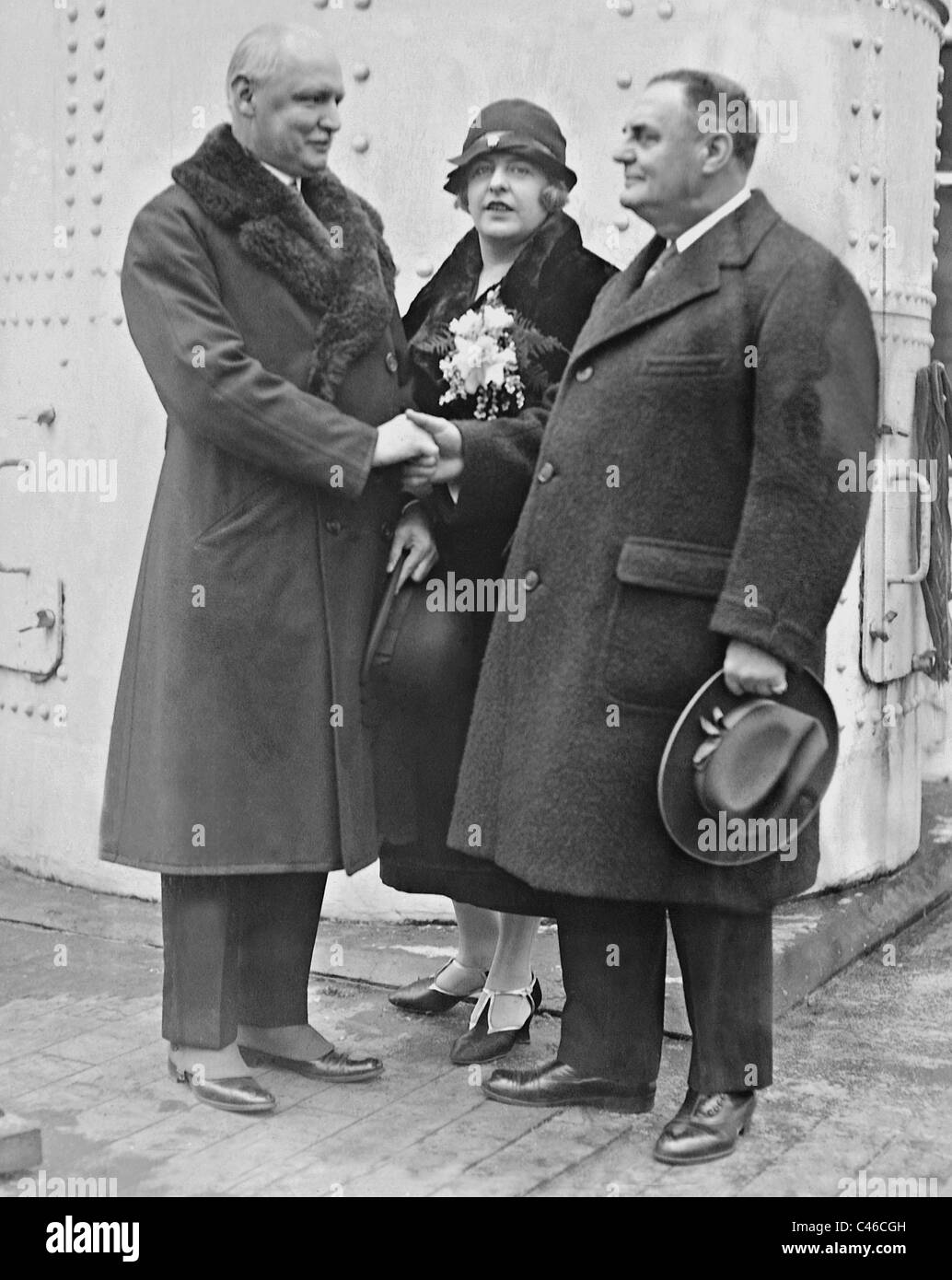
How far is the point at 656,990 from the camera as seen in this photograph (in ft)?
13.1

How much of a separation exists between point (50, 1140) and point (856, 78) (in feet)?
11.7

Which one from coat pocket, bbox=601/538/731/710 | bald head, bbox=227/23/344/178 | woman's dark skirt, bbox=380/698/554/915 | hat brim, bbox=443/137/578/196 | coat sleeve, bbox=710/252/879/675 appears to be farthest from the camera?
woman's dark skirt, bbox=380/698/554/915

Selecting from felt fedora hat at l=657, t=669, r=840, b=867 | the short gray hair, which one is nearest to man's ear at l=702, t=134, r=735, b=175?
the short gray hair

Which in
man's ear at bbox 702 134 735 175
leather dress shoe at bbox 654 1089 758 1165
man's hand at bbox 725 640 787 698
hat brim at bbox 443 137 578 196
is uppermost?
hat brim at bbox 443 137 578 196

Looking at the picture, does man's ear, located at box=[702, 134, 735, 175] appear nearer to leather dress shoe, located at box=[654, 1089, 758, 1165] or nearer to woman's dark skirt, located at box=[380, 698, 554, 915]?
woman's dark skirt, located at box=[380, 698, 554, 915]

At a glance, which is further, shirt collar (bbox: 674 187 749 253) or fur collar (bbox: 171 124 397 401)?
fur collar (bbox: 171 124 397 401)

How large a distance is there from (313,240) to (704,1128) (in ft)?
6.51

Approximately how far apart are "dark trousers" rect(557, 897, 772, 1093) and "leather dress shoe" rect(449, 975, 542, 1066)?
34 centimetres

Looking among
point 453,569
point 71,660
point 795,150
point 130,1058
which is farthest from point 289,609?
point 795,150

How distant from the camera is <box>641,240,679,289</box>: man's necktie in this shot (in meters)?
3.79

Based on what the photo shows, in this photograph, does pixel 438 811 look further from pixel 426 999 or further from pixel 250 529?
pixel 250 529

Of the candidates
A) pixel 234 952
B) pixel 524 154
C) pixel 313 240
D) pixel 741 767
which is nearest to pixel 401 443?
pixel 313 240

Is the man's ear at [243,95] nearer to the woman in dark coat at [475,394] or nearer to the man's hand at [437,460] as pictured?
the woman in dark coat at [475,394]

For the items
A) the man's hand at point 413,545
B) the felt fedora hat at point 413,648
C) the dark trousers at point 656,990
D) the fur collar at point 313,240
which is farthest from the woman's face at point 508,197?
the dark trousers at point 656,990
